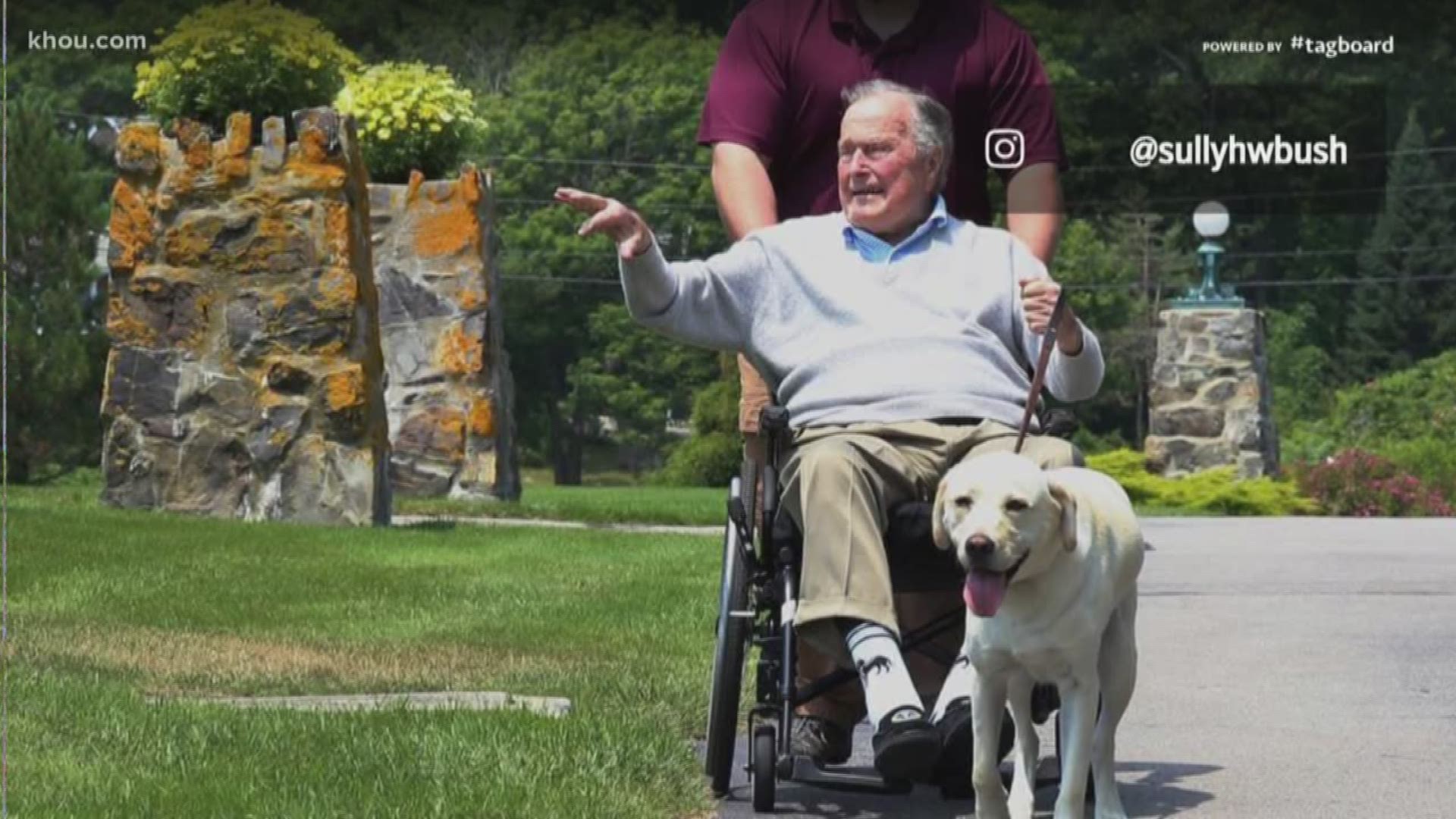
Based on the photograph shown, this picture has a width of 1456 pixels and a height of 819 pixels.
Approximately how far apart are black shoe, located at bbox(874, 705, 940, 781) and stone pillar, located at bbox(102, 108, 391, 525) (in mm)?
8859

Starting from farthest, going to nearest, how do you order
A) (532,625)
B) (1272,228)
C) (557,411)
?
(557,411) → (1272,228) → (532,625)

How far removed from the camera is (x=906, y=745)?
4.55m

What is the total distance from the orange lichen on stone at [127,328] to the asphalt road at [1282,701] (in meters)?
5.14

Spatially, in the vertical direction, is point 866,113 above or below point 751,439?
above

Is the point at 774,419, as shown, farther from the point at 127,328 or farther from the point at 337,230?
the point at 127,328

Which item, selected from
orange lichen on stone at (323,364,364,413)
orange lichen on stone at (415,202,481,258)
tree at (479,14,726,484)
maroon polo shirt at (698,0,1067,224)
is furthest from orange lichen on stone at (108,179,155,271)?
tree at (479,14,726,484)

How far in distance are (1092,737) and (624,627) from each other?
3.95 metres

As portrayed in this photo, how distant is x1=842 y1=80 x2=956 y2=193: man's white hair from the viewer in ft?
17.1

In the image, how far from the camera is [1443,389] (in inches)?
1112

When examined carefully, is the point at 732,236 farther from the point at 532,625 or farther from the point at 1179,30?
the point at 1179,30

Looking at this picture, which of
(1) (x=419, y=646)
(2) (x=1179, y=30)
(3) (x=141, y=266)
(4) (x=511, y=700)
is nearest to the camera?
(4) (x=511, y=700)

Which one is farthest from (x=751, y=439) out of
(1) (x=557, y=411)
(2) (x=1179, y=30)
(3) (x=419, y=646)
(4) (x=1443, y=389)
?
(1) (x=557, y=411)

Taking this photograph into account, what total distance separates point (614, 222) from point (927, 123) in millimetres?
732

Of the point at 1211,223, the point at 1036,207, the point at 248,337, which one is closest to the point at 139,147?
the point at 248,337
